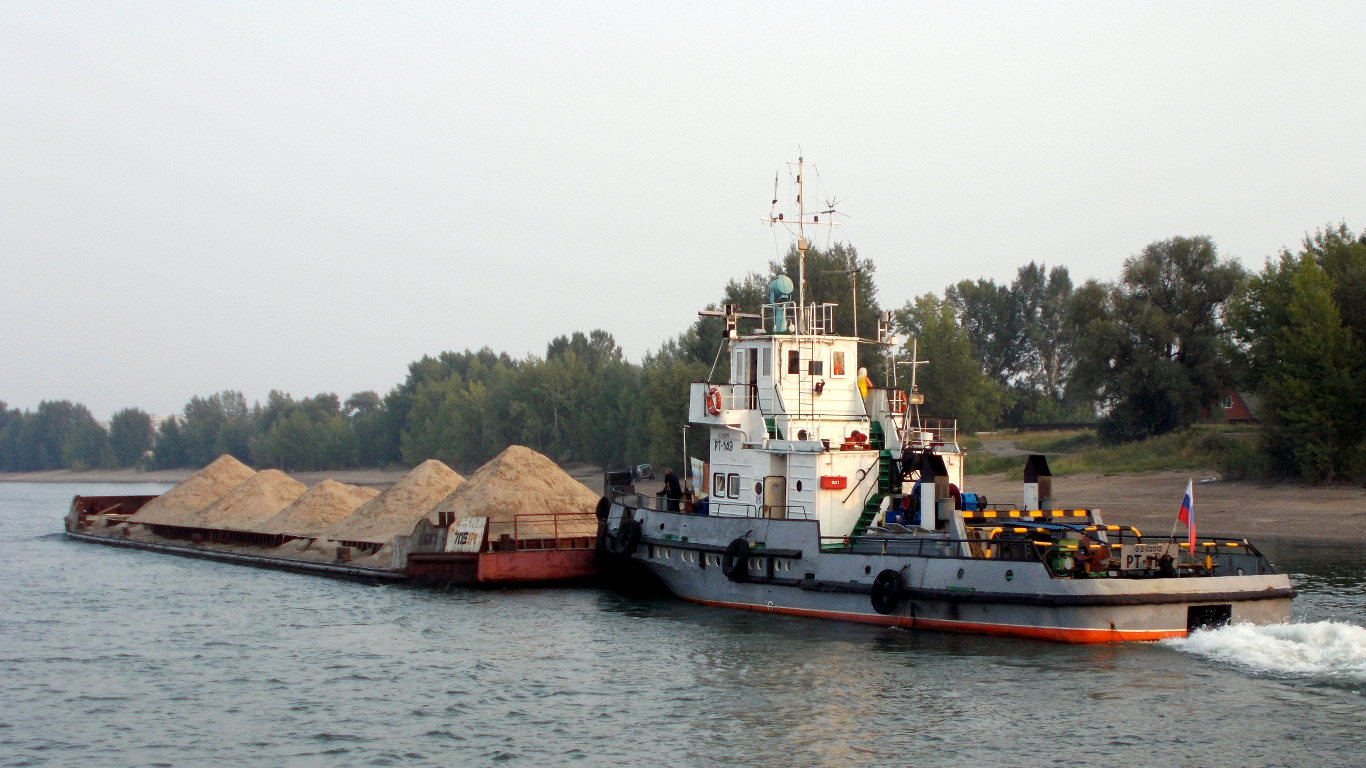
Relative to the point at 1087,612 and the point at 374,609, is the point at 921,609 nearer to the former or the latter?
the point at 1087,612

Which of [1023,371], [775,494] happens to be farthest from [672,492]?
[1023,371]

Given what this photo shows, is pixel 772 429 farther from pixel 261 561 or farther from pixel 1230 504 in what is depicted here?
pixel 1230 504

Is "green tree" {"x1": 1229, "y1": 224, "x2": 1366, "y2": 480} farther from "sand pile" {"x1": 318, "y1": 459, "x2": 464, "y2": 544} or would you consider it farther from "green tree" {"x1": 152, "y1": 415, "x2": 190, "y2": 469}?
"green tree" {"x1": 152, "y1": 415, "x2": 190, "y2": 469}

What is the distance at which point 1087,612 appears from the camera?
51.8 feet

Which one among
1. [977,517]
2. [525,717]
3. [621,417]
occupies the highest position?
[621,417]

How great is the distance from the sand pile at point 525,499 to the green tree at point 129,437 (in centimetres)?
10585

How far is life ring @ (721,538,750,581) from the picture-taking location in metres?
19.3

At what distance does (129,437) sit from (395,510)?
105m

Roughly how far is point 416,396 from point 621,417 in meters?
31.0

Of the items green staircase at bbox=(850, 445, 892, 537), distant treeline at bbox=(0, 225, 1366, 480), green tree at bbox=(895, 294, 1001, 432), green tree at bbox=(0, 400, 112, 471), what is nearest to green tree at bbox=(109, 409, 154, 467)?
green tree at bbox=(0, 400, 112, 471)

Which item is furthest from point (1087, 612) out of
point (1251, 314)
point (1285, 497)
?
point (1251, 314)

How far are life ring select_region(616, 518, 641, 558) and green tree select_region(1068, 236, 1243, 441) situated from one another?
28939mm

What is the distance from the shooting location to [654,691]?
14.9m

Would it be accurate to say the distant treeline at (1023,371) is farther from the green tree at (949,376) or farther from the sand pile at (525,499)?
the sand pile at (525,499)
